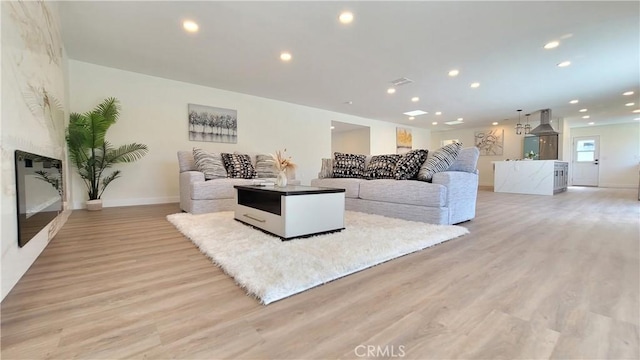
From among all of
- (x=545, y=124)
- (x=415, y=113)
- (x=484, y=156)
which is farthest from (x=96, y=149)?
(x=484, y=156)

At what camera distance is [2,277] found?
1202 mm

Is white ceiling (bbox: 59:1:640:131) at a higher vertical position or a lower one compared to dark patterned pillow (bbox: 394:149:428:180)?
higher

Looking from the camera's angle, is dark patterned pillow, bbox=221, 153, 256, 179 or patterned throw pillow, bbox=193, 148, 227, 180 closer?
patterned throw pillow, bbox=193, 148, 227, 180

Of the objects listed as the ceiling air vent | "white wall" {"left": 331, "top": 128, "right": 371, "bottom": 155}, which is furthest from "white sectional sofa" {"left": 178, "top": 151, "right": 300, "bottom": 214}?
"white wall" {"left": 331, "top": 128, "right": 371, "bottom": 155}

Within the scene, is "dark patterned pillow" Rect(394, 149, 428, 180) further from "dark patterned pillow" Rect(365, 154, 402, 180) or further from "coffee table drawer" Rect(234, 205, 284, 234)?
"coffee table drawer" Rect(234, 205, 284, 234)

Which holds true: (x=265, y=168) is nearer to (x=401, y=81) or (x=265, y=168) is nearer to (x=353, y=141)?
(x=401, y=81)

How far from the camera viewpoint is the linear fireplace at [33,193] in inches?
55.6

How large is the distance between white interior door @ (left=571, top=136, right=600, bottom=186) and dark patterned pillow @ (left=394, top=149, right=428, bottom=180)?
34.1 feet

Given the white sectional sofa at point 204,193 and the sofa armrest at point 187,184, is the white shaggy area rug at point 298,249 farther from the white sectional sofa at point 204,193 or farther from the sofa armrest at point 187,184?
the sofa armrest at point 187,184

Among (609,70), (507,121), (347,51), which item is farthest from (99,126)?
(507,121)

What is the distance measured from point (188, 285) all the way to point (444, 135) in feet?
37.1

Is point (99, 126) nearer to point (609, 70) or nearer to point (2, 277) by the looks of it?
point (2, 277)

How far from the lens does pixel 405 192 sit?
2986mm

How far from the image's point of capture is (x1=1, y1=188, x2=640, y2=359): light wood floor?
2.94ft
